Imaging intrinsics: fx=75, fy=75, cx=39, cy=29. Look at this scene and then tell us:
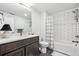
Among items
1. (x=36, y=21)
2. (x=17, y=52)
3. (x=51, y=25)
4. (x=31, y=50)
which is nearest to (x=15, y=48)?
(x=17, y=52)

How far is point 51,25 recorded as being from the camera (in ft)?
12.9

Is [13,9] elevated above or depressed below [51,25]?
above

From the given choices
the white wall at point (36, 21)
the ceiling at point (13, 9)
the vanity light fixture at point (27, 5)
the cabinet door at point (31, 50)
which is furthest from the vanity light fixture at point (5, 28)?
the white wall at point (36, 21)

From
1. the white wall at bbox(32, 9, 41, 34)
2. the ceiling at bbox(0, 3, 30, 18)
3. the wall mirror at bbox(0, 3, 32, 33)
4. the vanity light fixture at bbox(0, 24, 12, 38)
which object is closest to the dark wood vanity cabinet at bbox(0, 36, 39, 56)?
the vanity light fixture at bbox(0, 24, 12, 38)

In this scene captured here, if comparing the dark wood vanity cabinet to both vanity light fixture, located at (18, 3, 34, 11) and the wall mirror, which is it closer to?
the wall mirror

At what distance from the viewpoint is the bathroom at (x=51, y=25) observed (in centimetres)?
288

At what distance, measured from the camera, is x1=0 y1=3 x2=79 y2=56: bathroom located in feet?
9.46

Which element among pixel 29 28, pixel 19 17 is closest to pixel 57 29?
pixel 29 28

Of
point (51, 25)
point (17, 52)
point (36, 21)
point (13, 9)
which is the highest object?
point (13, 9)

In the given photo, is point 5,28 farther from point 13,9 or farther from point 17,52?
point 17,52

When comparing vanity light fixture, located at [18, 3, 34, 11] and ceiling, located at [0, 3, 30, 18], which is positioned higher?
vanity light fixture, located at [18, 3, 34, 11]

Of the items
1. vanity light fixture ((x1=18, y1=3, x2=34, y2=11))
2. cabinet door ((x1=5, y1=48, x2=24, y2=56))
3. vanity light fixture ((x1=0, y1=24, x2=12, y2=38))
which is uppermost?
vanity light fixture ((x1=18, y1=3, x2=34, y2=11))

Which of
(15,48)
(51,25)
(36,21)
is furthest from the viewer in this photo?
(51,25)

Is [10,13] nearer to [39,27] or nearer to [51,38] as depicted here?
[39,27]
